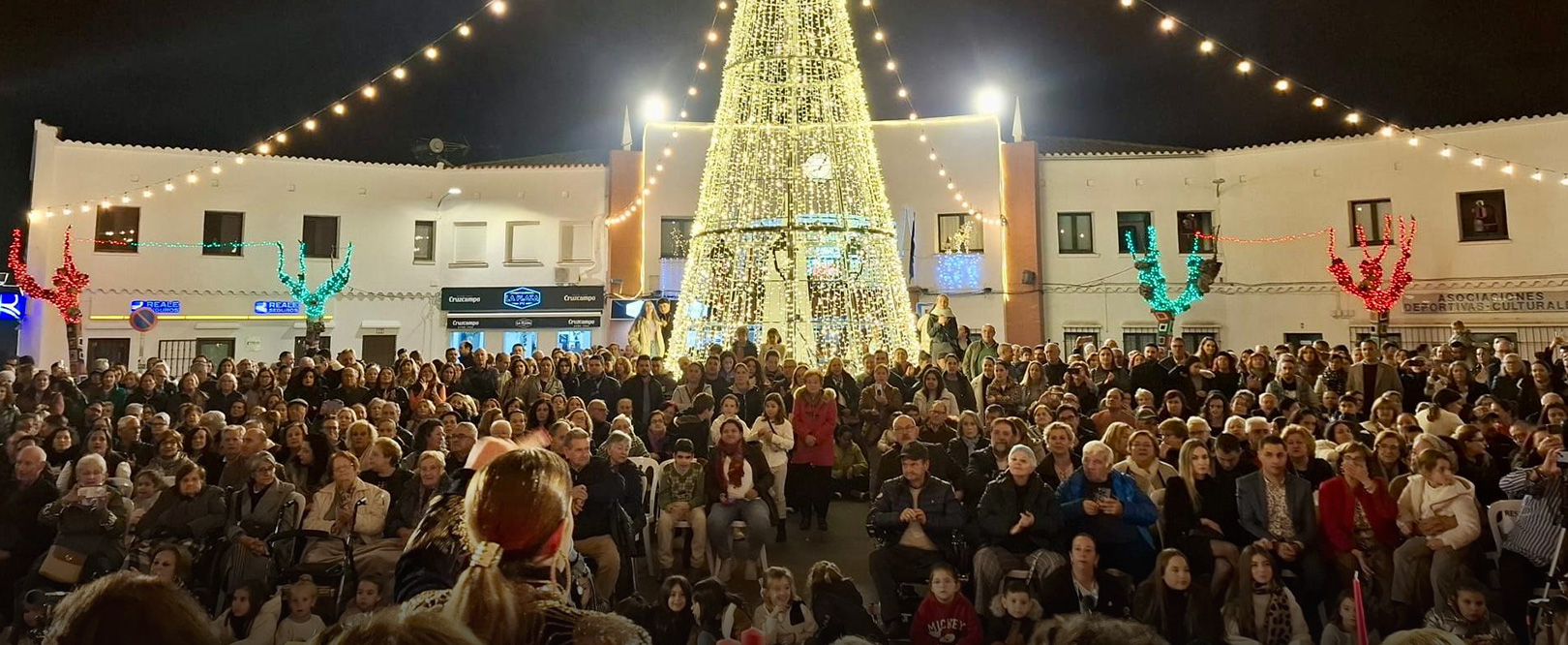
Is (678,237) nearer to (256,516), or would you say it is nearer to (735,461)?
(735,461)

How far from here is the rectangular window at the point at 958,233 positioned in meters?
17.8

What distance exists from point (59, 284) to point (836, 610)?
1738 cm

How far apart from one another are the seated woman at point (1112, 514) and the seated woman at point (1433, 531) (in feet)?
4.70

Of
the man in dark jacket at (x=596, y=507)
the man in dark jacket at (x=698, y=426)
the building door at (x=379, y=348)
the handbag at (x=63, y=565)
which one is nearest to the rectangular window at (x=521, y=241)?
the building door at (x=379, y=348)

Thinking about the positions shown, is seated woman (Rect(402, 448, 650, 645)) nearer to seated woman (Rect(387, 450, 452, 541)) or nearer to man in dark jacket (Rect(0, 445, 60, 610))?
seated woman (Rect(387, 450, 452, 541))

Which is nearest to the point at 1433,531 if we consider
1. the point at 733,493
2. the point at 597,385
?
the point at 733,493

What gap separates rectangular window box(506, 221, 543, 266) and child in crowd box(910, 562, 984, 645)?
51.4 ft

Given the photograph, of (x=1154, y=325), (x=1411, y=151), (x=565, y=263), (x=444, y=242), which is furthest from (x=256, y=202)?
(x=1411, y=151)

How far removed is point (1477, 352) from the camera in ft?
31.8

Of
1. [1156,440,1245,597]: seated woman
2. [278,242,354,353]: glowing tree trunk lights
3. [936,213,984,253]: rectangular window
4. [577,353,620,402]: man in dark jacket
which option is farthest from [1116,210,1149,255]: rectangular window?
[278,242,354,353]: glowing tree trunk lights

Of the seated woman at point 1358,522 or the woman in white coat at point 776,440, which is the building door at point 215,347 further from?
the seated woman at point 1358,522

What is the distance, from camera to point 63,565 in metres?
4.91

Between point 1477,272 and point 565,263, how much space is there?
1815 cm

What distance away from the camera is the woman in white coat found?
691 centimetres
